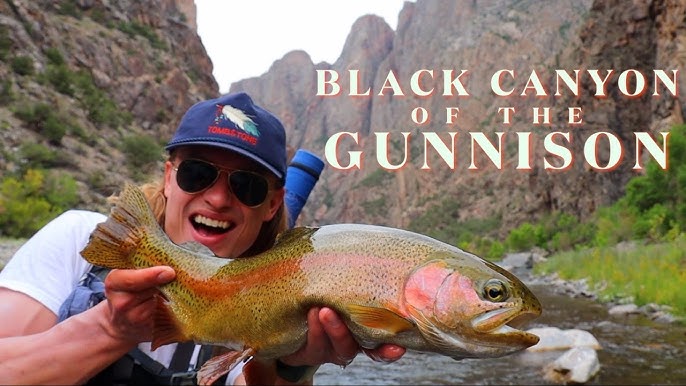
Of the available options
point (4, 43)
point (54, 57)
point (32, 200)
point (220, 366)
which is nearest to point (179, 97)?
point (54, 57)

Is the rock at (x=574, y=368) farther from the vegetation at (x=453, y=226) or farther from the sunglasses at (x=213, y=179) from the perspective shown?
the vegetation at (x=453, y=226)

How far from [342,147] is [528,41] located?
66.1 metres


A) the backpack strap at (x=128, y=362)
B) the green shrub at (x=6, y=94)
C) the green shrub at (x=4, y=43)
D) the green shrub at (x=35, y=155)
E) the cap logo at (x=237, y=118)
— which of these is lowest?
the backpack strap at (x=128, y=362)

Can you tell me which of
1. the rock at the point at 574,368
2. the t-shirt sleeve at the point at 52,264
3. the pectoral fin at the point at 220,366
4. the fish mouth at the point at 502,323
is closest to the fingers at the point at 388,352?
the fish mouth at the point at 502,323

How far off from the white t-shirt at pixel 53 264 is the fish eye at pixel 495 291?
1.55 metres

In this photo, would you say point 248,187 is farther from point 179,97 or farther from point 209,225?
point 179,97

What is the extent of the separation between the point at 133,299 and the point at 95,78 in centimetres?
4524

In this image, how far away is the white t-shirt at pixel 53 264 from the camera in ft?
8.02

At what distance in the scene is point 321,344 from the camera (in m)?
2.20

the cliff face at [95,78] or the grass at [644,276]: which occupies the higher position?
the cliff face at [95,78]

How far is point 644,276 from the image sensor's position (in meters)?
16.5

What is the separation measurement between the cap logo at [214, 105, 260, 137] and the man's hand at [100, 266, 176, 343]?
804 millimetres

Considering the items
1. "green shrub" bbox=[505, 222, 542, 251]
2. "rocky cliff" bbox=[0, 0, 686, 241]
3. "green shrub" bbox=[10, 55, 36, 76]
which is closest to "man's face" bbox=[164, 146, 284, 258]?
"rocky cliff" bbox=[0, 0, 686, 241]

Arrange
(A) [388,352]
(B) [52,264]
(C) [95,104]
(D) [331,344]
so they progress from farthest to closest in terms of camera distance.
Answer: (C) [95,104] → (B) [52,264] → (D) [331,344] → (A) [388,352]
